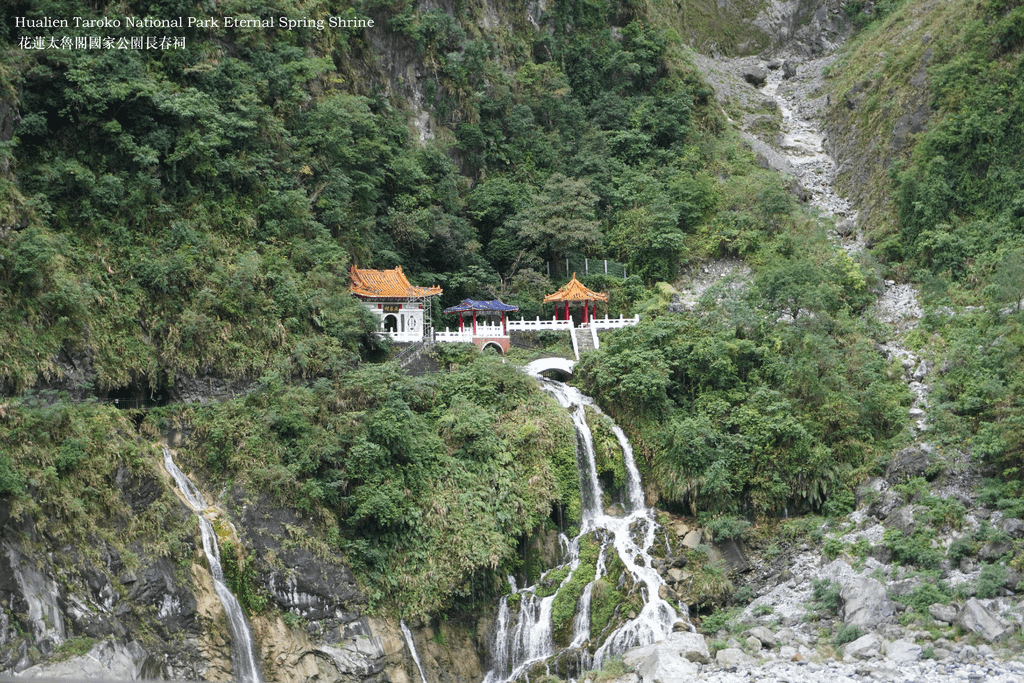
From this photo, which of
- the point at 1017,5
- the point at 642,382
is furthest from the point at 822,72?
the point at 642,382

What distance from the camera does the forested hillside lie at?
77.7ft

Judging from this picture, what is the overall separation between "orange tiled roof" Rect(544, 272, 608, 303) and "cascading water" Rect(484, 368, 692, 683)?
339 inches

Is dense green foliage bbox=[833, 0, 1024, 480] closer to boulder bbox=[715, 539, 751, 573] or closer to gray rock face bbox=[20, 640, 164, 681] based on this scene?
boulder bbox=[715, 539, 751, 573]

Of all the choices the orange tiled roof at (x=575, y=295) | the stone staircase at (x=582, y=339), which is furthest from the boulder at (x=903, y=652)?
the orange tiled roof at (x=575, y=295)

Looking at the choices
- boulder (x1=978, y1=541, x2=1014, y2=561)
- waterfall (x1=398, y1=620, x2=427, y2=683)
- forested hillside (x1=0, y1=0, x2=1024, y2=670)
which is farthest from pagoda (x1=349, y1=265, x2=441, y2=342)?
boulder (x1=978, y1=541, x2=1014, y2=561)

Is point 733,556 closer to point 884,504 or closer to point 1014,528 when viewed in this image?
point 884,504

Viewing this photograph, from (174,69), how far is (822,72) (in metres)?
43.1

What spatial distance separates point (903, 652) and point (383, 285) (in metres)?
20.0

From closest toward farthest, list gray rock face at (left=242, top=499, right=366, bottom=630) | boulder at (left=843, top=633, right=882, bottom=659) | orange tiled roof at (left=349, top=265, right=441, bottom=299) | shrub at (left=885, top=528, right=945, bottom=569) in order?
boulder at (left=843, top=633, right=882, bottom=659)
gray rock face at (left=242, top=499, right=366, bottom=630)
shrub at (left=885, top=528, right=945, bottom=569)
orange tiled roof at (left=349, top=265, right=441, bottom=299)

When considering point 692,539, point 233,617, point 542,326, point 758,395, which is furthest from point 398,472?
point 758,395

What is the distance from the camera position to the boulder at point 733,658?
2088 cm

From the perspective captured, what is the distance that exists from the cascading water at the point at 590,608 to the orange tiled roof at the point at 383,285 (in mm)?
8613

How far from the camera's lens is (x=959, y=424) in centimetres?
2653

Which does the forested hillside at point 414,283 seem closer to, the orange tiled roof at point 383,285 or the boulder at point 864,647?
the orange tiled roof at point 383,285
